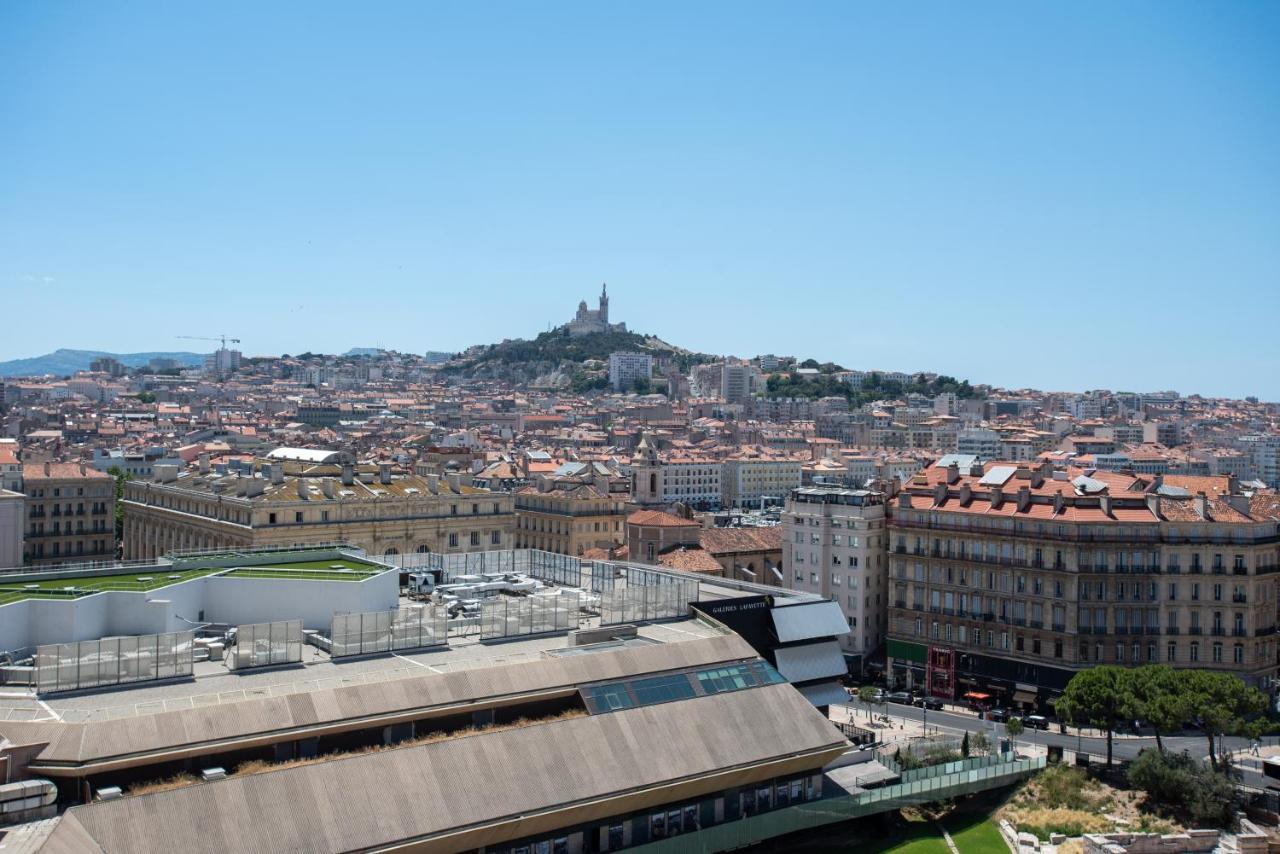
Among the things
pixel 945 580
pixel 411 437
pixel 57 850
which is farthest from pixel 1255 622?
pixel 411 437

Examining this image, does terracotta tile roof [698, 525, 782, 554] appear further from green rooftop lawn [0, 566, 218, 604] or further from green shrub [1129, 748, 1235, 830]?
green rooftop lawn [0, 566, 218, 604]

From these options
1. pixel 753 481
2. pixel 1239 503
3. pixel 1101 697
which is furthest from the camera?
pixel 753 481

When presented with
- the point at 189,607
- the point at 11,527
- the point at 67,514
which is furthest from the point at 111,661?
the point at 67,514

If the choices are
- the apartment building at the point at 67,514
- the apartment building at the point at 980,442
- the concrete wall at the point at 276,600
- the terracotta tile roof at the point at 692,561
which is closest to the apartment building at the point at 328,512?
the apartment building at the point at 67,514

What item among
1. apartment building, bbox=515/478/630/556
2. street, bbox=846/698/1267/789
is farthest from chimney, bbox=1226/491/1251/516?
apartment building, bbox=515/478/630/556

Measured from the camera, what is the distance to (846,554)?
54500 mm

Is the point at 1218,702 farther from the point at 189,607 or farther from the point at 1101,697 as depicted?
the point at 189,607

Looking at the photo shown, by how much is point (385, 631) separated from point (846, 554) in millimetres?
29208

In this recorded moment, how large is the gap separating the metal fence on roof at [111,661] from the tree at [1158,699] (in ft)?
95.8

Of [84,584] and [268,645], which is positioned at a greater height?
[84,584]

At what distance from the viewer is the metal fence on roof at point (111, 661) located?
24812mm

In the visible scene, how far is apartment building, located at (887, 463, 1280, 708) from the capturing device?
47281mm

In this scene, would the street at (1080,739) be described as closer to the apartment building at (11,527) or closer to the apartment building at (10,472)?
the apartment building at (11,527)

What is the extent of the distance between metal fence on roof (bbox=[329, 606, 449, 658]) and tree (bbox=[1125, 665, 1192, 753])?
75.9 feet
